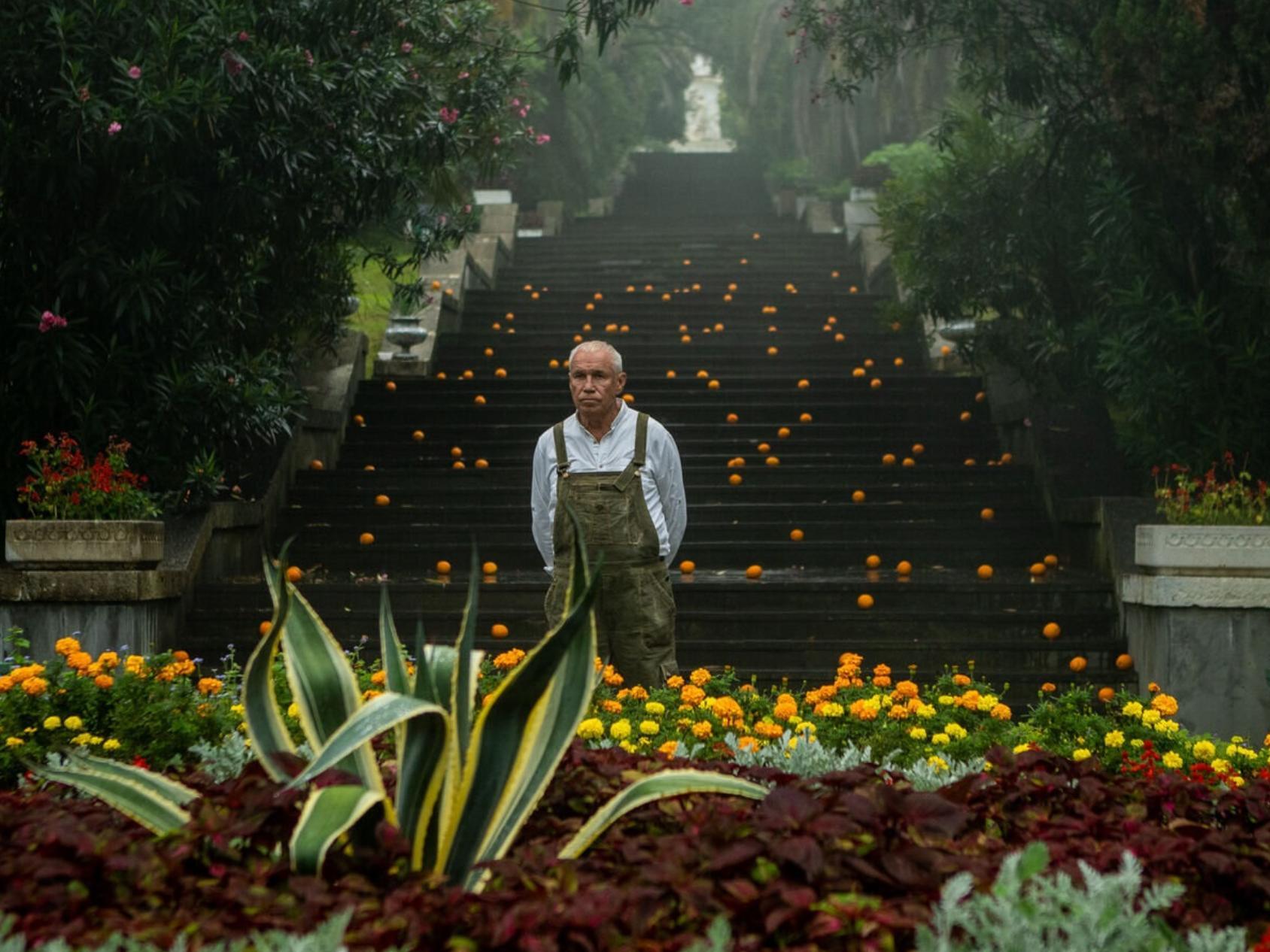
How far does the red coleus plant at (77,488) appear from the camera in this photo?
29.2 ft

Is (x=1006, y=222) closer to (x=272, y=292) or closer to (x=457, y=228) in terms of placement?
(x=457, y=228)

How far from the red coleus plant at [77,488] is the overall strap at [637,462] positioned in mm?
3941

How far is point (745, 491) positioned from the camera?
41.8 feet

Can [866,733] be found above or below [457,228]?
A: below

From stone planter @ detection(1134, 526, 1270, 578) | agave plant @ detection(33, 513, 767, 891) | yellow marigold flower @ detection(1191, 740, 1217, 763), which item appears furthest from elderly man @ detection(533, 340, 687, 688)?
stone planter @ detection(1134, 526, 1270, 578)

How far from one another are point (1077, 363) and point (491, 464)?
461 cm

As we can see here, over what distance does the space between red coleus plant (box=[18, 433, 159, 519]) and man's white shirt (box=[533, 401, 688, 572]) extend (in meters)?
3.55

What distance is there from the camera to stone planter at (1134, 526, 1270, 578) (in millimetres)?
8562

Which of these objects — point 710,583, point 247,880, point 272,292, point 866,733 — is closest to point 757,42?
point 272,292

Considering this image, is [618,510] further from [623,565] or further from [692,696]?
[692,696]

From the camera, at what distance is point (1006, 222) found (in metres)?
12.9

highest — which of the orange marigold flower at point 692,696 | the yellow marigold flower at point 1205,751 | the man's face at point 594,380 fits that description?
the man's face at point 594,380

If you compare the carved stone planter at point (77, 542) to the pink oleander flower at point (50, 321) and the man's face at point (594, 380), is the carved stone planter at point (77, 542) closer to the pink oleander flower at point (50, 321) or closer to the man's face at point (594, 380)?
the pink oleander flower at point (50, 321)

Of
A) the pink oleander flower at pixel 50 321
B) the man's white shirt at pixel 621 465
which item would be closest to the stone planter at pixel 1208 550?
the man's white shirt at pixel 621 465
